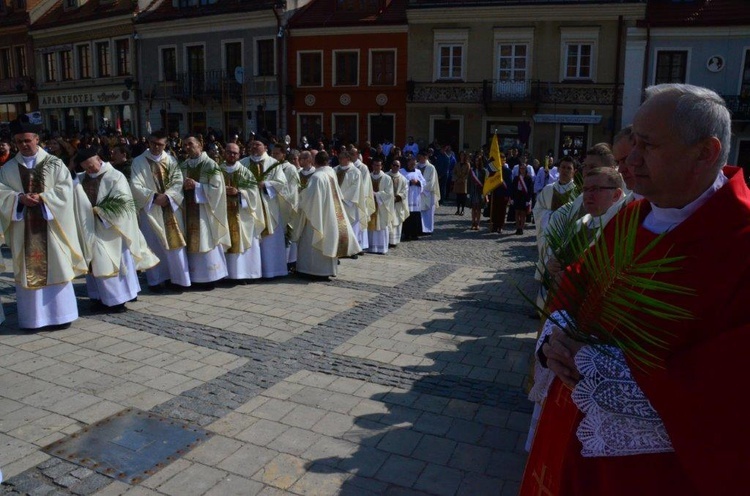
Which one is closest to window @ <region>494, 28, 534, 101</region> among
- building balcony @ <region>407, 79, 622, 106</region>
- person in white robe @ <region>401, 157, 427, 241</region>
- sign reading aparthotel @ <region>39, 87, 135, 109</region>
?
building balcony @ <region>407, 79, 622, 106</region>

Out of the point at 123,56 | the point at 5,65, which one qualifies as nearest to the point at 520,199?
the point at 123,56

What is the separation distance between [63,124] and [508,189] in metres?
31.5

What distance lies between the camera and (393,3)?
28.8m

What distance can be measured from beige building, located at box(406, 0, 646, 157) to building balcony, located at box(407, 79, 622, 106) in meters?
0.04

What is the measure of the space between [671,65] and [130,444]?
27573 mm

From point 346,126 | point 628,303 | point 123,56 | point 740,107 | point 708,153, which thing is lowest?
point 628,303

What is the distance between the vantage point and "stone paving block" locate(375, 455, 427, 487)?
382 cm

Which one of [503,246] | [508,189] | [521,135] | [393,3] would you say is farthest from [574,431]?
[393,3]

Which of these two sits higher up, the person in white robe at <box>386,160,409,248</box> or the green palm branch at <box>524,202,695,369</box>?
the green palm branch at <box>524,202,695,369</box>

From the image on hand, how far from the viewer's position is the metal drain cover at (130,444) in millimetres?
3866

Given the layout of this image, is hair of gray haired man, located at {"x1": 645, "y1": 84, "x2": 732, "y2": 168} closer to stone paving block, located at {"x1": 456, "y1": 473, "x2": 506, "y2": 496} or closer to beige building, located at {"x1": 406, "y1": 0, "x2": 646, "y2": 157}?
stone paving block, located at {"x1": 456, "y1": 473, "x2": 506, "y2": 496}

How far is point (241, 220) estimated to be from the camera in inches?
355

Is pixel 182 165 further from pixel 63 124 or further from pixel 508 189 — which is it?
pixel 63 124

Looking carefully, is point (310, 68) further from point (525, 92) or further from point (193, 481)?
point (193, 481)
